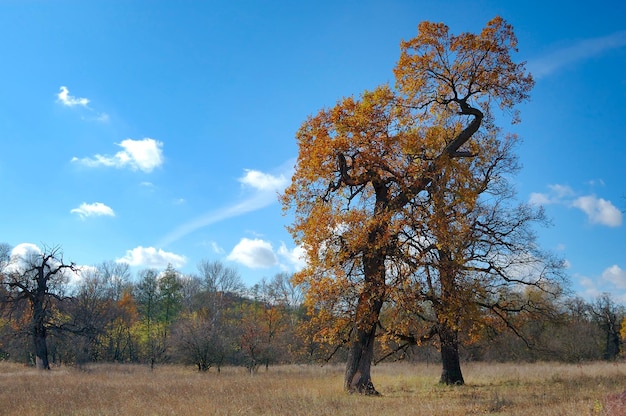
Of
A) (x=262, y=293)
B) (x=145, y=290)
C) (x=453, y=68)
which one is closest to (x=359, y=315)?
(x=453, y=68)

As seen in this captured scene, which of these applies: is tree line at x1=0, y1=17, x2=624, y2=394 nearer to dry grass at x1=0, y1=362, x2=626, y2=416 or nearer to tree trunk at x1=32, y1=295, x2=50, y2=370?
dry grass at x1=0, y1=362, x2=626, y2=416

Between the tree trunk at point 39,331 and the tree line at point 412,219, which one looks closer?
the tree line at point 412,219

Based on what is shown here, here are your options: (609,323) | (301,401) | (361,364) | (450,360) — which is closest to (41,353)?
(361,364)

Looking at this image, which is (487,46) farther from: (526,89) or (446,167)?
(446,167)

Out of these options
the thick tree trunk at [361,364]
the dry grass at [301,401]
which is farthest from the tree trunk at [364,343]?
the dry grass at [301,401]

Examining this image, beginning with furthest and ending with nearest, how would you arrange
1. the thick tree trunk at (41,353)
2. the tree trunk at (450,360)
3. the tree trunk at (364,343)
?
the thick tree trunk at (41,353)
the tree trunk at (450,360)
the tree trunk at (364,343)

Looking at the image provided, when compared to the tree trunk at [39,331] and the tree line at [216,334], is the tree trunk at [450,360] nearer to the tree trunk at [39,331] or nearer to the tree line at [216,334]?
the tree line at [216,334]

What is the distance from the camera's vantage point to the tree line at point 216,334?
77.8 feet

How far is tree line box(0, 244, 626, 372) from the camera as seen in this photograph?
2372 cm

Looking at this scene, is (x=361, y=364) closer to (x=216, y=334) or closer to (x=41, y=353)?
(x=216, y=334)

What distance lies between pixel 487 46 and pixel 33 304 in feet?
119

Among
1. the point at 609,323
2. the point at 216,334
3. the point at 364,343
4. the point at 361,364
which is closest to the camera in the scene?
the point at 361,364

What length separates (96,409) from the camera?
508 inches

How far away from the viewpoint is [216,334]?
33.9m
